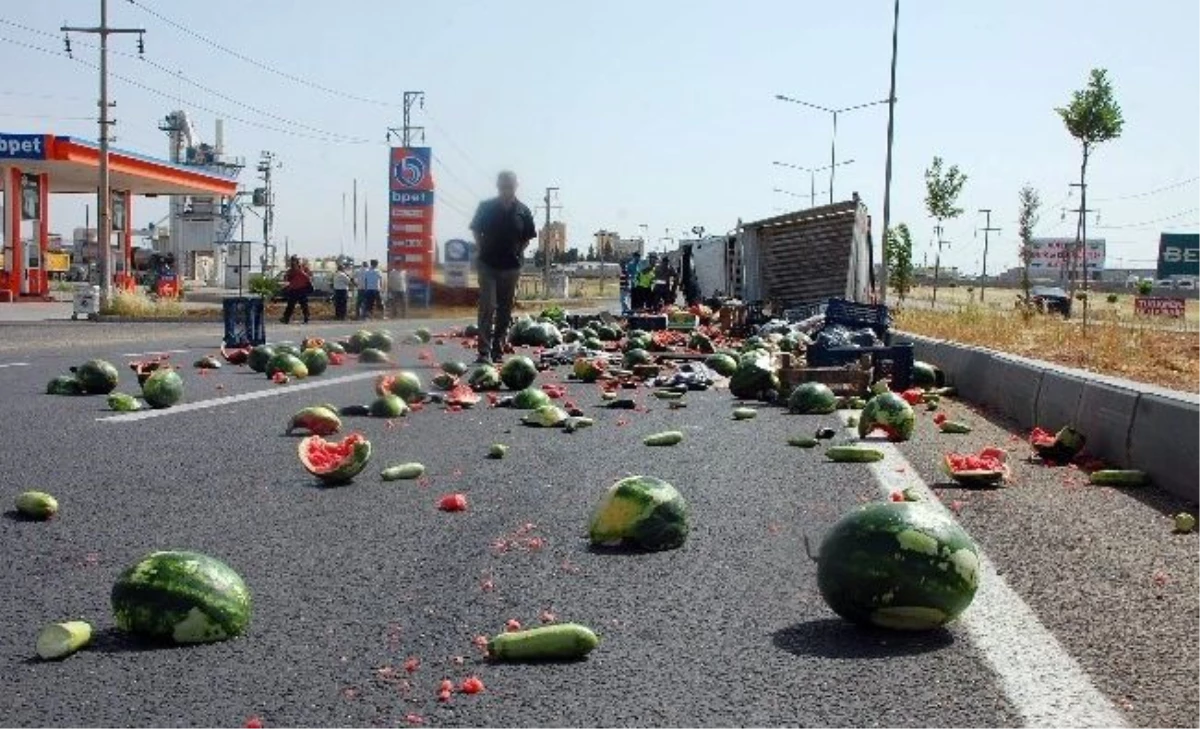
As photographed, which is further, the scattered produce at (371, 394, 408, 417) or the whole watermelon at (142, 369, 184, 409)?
the whole watermelon at (142, 369, 184, 409)

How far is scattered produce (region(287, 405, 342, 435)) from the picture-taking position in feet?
33.0

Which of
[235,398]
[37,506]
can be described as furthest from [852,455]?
[235,398]

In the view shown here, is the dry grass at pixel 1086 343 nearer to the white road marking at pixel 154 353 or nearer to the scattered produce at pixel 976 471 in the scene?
the scattered produce at pixel 976 471

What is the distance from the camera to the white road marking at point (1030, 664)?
378cm

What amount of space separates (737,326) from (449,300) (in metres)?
36.8

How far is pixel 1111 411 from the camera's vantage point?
370 inches

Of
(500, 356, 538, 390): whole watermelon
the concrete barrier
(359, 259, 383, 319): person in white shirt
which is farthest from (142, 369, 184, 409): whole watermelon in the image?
(359, 259, 383, 319): person in white shirt

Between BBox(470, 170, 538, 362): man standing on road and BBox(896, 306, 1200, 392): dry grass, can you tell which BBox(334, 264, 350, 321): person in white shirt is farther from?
BBox(470, 170, 538, 362): man standing on road

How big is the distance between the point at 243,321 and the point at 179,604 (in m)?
18.5

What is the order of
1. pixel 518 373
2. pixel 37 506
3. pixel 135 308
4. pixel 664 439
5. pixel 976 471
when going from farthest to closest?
pixel 135 308, pixel 518 373, pixel 664 439, pixel 976 471, pixel 37 506

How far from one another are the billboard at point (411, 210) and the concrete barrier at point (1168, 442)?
53.3 metres

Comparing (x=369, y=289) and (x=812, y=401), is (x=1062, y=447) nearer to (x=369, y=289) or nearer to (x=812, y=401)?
(x=812, y=401)

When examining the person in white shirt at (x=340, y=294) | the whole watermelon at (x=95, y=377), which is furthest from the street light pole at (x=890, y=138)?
the whole watermelon at (x=95, y=377)

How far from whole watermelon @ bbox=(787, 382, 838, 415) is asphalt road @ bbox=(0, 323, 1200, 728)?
312 centimetres
